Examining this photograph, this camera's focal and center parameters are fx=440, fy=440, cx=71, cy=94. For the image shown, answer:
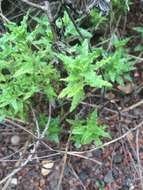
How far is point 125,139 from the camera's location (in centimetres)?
174

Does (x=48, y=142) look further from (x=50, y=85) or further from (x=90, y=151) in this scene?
(x=50, y=85)

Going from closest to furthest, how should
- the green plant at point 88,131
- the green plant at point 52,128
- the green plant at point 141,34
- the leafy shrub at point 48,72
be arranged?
the leafy shrub at point 48,72, the green plant at point 88,131, the green plant at point 52,128, the green plant at point 141,34

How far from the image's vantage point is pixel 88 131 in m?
1.52

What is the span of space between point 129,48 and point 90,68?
0.57 m

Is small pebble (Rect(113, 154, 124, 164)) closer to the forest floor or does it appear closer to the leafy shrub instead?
the forest floor

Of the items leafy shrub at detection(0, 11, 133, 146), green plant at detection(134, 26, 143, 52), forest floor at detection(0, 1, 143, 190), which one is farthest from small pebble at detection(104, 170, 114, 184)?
green plant at detection(134, 26, 143, 52)

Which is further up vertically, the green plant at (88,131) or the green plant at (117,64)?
the green plant at (117,64)

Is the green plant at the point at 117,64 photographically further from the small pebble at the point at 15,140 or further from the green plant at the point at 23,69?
the small pebble at the point at 15,140

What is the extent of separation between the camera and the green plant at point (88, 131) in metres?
1.52

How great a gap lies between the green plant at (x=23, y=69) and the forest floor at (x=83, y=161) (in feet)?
0.73

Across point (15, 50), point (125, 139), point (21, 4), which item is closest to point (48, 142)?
point (125, 139)

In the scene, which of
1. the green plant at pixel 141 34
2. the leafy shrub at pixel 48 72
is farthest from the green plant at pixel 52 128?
the green plant at pixel 141 34

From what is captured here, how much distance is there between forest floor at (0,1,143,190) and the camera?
169 cm

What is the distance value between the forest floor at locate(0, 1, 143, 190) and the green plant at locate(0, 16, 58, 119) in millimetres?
221
